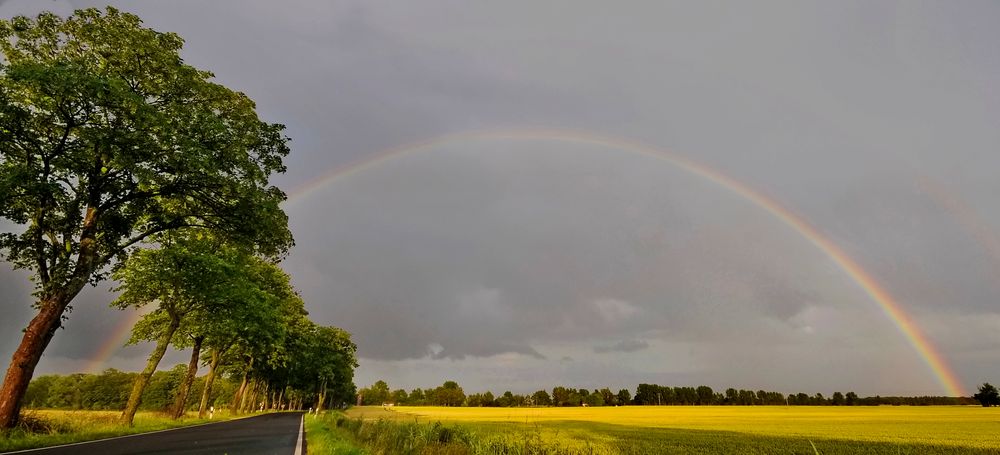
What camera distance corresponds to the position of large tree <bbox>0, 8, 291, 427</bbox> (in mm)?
15117

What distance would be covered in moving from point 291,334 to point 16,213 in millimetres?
42461

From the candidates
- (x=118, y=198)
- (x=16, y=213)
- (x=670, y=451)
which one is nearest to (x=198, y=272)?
(x=118, y=198)

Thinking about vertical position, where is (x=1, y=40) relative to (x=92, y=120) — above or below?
above

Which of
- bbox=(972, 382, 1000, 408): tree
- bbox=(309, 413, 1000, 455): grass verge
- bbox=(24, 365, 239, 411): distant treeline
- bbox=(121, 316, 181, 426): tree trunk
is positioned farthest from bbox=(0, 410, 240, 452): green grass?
bbox=(972, 382, 1000, 408): tree

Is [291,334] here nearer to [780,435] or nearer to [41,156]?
[41,156]

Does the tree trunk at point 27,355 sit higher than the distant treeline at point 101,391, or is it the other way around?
the tree trunk at point 27,355

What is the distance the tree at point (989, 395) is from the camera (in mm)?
141875

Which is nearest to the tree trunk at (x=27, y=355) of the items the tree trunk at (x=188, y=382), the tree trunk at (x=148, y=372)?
the tree trunk at (x=148, y=372)

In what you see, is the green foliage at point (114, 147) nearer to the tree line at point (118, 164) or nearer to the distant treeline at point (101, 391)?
the tree line at point (118, 164)

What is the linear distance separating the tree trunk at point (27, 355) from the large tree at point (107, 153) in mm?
36

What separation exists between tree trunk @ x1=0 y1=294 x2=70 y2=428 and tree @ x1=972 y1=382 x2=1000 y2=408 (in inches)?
8175

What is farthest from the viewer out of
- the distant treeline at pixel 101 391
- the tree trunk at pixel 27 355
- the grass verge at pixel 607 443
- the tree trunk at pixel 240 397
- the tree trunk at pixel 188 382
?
the distant treeline at pixel 101 391

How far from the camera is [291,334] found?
56.6 m

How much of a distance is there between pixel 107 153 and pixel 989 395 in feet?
694
